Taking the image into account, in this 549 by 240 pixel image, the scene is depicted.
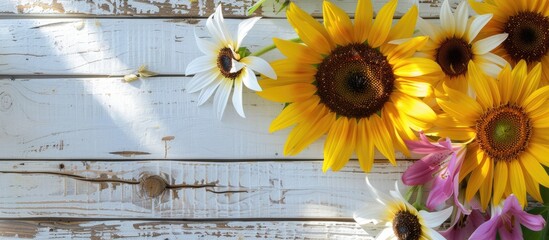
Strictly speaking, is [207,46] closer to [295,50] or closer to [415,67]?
[295,50]

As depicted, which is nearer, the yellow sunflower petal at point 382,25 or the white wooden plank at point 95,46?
the yellow sunflower petal at point 382,25

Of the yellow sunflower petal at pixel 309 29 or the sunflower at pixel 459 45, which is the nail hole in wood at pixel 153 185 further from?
the sunflower at pixel 459 45

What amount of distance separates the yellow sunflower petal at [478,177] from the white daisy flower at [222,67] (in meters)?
0.31

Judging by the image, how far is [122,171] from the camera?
981mm

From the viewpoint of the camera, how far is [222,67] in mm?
901

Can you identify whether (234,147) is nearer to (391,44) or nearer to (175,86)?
(175,86)

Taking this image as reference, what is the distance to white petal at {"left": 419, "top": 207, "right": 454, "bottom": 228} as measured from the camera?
2.82ft

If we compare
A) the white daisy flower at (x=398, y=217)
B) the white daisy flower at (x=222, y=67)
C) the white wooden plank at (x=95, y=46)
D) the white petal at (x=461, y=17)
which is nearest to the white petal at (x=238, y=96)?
the white daisy flower at (x=222, y=67)

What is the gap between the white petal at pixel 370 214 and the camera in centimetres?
91

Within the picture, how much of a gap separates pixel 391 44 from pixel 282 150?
0.76 ft

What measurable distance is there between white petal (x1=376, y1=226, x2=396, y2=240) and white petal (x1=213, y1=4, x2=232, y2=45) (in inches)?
13.9

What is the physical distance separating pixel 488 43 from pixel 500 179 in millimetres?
190

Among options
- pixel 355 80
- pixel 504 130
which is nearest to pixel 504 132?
pixel 504 130

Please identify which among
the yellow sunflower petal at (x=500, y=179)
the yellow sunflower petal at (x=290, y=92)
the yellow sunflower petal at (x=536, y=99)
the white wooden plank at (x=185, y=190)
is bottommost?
the yellow sunflower petal at (x=500, y=179)
